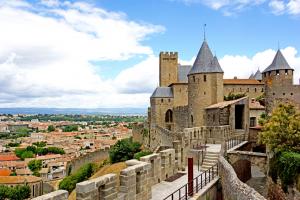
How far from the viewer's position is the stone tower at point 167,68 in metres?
46.4

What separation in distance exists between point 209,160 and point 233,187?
22.2ft

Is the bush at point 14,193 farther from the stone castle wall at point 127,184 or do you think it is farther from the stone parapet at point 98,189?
the stone parapet at point 98,189

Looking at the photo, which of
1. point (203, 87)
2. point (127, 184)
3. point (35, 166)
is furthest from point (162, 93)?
point (35, 166)

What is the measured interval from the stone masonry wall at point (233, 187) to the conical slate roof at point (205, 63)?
19.3 m

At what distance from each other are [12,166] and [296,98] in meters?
78.1

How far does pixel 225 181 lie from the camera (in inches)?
527

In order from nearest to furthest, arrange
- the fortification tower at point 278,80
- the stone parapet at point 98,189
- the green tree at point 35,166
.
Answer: the stone parapet at point 98,189 < the fortification tower at point 278,80 < the green tree at point 35,166

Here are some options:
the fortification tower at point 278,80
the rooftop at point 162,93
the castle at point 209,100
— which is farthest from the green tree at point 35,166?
the fortification tower at point 278,80

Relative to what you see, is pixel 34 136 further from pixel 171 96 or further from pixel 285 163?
pixel 285 163

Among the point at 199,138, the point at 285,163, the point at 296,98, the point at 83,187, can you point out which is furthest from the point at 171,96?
the point at 83,187

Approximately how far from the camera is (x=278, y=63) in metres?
35.0

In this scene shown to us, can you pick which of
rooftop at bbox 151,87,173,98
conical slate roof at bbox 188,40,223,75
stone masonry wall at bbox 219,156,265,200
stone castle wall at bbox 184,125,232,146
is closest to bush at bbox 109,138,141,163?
rooftop at bbox 151,87,173,98

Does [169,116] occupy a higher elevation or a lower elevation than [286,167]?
higher

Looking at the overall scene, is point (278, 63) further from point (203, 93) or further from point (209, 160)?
point (209, 160)
